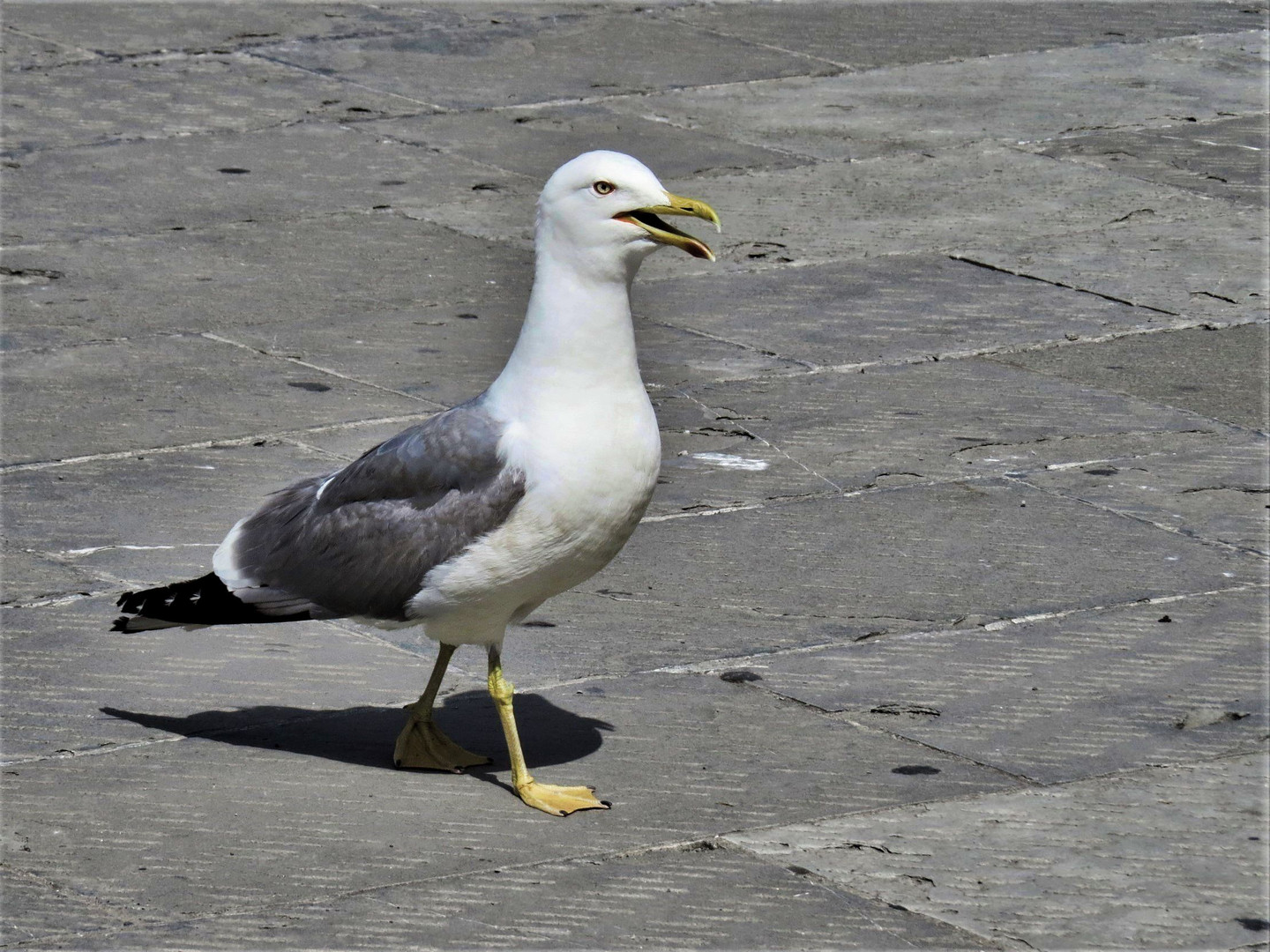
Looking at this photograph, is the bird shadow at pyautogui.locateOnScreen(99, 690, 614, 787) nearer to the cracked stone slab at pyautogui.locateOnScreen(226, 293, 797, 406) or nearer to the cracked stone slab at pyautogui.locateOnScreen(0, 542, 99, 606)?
the cracked stone slab at pyautogui.locateOnScreen(0, 542, 99, 606)

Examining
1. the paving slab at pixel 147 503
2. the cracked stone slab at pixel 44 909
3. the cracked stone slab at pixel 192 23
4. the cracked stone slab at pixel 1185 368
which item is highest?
the cracked stone slab at pixel 192 23

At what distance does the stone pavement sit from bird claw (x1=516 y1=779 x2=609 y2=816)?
0.26ft

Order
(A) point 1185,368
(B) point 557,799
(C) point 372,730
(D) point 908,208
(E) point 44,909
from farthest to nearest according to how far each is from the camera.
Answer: (D) point 908,208 → (A) point 1185,368 → (C) point 372,730 → (B) point 557,799 → (E) point 44,909

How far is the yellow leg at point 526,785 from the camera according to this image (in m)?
5.88

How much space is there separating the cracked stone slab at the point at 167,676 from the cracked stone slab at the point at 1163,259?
514 cm

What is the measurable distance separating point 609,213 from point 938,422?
3.84 metres

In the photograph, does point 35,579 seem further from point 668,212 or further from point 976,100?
point 976,100

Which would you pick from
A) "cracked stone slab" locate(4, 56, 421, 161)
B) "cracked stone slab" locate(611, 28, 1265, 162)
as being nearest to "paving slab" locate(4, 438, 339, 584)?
"cracked stone slab" locate(4, 56, 421, 161)

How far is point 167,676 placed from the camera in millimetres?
6762

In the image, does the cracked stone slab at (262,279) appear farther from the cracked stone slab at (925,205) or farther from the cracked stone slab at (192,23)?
the cracked stone slab at (192,23)

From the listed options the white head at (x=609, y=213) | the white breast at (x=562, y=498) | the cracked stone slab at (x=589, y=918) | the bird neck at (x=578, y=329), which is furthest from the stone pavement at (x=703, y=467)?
the white head at (x=609, y=213)

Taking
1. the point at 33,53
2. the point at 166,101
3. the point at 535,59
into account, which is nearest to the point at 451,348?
the point at 166,101

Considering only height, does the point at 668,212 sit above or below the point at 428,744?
above

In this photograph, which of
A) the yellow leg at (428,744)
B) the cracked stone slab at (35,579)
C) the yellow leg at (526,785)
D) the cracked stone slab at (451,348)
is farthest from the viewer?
the cracked stone slab at (451,348)
